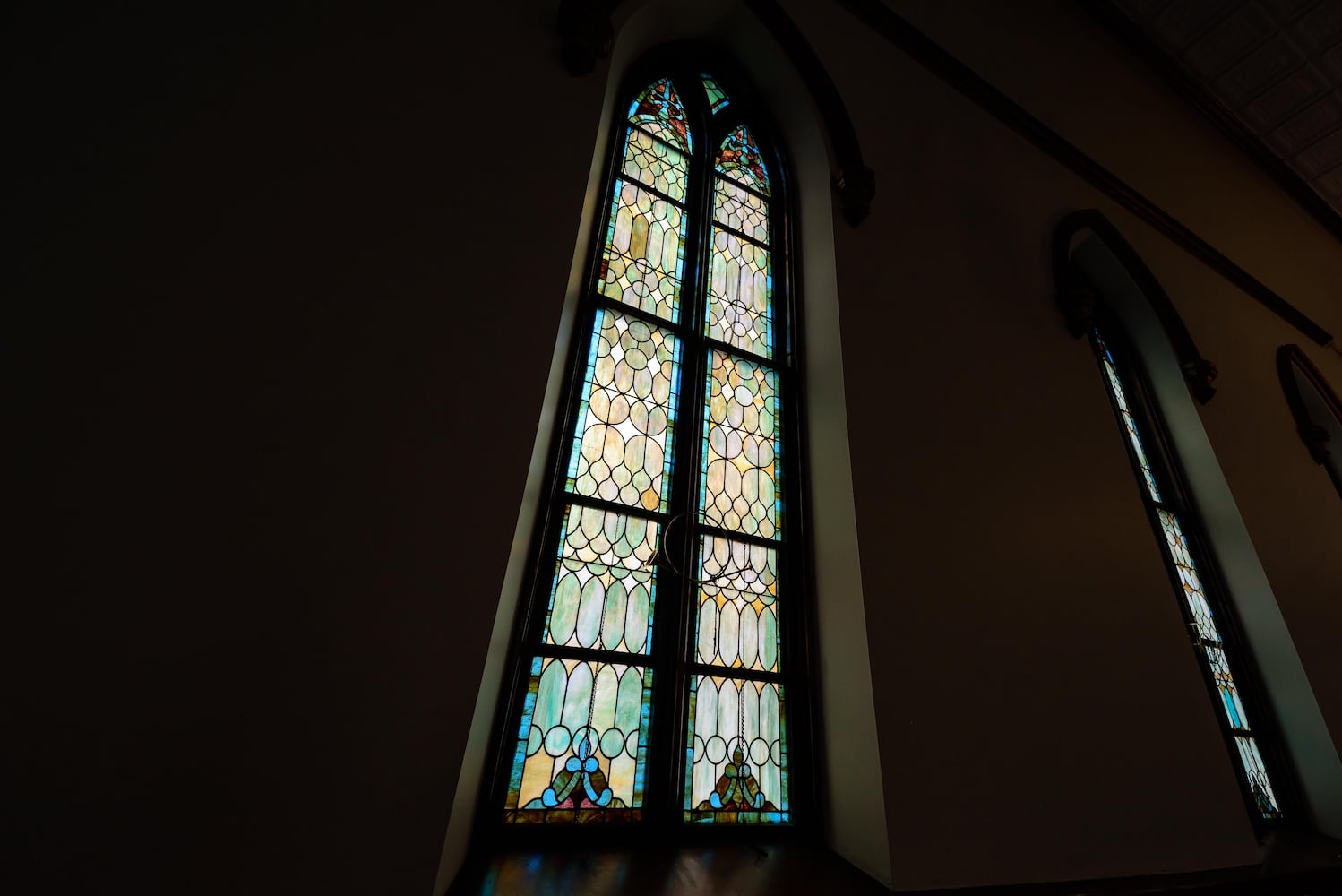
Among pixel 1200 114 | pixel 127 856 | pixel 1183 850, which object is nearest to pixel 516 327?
pixel 127 856

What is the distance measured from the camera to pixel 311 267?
1501 mm

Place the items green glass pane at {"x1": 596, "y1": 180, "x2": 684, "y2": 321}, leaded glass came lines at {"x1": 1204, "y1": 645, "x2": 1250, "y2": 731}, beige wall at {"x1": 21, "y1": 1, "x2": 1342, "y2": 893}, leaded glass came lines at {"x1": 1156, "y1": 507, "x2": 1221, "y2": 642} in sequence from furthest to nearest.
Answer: leaded glass came lines at {"x1": 1156, "y1": 507, "x2": 1221, "y2": 642}, leaded glass came lines at {"x1": 1204, "y1": 645, "x2": 1250, "y2": 731}, green glass pane at {"x1": 596, "y1": 180, "x2": 684, "y2": 321}, beige wall at {"x1": 21, "y1": 1, "x2": 1342, "y2": 893}

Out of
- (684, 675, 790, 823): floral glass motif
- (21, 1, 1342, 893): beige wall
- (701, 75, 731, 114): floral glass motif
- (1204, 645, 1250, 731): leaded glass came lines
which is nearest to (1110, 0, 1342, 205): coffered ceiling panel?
(21, 1, 1342, 893): beige wall

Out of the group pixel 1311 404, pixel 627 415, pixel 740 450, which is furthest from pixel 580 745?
pixel 1311 404

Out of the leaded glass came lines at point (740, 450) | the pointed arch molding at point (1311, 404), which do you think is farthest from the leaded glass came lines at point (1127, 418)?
the leaded glass came lines at point (740, 450)

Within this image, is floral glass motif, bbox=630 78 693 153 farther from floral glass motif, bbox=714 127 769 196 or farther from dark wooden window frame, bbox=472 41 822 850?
floral glass motif, bbox=714 127 769 196

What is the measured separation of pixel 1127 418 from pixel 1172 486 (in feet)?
1.54

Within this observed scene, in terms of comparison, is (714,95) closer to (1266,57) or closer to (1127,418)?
(1127,418)

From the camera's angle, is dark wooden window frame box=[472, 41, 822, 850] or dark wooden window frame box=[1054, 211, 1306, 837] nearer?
dark wooden window frame box=[472, 41, 822, 850]

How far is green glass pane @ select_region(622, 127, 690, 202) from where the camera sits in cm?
260

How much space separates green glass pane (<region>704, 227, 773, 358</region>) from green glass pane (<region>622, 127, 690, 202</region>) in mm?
265

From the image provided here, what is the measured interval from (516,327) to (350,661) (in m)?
0.90

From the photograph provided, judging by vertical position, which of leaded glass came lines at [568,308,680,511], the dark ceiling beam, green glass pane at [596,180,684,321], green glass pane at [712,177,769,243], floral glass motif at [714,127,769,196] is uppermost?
the dark ceiling beam

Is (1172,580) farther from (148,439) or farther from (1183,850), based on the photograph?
(148,439)
